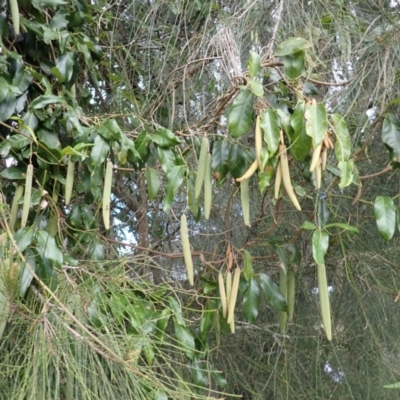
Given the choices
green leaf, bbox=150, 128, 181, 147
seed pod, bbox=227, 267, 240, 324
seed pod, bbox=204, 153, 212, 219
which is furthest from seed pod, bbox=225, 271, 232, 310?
green leaf, bbox=150, 128, 181, 147

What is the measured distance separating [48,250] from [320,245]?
48 cm

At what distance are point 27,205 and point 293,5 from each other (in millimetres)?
770

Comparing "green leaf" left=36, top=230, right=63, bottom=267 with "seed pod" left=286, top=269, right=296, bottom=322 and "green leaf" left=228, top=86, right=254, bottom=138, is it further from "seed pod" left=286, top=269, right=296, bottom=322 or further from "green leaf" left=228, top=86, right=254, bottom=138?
"seed pod" left=286, top=269, right=296, bottom=322

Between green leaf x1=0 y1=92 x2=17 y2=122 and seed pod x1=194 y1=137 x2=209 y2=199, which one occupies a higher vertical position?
seed pod x1=194 y1=137 x2=209 y2=199

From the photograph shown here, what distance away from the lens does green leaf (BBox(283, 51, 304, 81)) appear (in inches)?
41.2

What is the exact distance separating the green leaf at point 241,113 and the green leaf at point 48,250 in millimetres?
365

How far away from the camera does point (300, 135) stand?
3.34ft

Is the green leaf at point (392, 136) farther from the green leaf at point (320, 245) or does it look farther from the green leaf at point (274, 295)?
the green leaf at point (274, 295)

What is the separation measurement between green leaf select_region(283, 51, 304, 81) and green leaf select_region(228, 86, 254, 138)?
0.26ft

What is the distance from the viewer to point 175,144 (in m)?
1.23

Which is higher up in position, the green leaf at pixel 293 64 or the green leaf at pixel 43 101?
the green leaf at pixel 293 64

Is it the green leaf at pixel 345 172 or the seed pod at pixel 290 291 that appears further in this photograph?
the seed pod at pixel 290 291

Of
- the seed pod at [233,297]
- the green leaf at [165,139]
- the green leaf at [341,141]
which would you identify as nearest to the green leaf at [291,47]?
the green leaf at [341,141]

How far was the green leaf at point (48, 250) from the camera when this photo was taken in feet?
3.40
